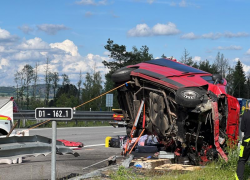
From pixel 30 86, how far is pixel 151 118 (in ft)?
159

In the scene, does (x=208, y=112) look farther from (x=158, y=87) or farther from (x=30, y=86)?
(x=30, y=86)

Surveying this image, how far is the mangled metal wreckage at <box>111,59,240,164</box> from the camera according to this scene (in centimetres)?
847

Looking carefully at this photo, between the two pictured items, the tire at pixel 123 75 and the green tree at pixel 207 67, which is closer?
the tire at pixel 123 75

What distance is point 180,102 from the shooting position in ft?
27.4

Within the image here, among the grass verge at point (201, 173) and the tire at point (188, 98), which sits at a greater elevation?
the tire at point (188, 98)

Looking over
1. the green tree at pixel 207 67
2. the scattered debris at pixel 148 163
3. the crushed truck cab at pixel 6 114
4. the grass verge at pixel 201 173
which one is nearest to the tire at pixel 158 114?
the scattered debris at pixel 148 163

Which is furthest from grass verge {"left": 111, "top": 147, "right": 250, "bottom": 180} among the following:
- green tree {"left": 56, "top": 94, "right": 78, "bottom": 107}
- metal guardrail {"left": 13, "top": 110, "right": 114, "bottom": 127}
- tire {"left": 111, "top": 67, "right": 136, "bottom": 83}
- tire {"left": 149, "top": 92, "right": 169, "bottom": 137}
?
green tree {"left": 56, "top": 94, "right": 78, "bottom": 107}

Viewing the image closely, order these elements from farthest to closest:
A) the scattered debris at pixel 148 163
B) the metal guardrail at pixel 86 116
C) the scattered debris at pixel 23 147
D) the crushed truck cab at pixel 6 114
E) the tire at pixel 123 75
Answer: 1. the metal guardrail at pixel 86 116
2. the crushed truck cab at pixel 6 114
3. the tire at pixel 123 75
4. the scattered debris at pixel 148 163
5. the scattered debris at pixel 23 147

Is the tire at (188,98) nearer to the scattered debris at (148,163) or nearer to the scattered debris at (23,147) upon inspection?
the scattered debris at (148,163)

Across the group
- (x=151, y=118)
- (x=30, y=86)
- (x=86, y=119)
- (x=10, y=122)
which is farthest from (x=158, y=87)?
(x=30, y=86)

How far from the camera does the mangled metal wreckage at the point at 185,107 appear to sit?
8.47m

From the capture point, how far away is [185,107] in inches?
336

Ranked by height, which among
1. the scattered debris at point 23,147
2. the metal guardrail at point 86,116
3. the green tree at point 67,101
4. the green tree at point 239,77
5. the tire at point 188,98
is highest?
the green tree at point 239,77

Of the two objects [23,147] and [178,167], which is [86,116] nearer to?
[178,167]
